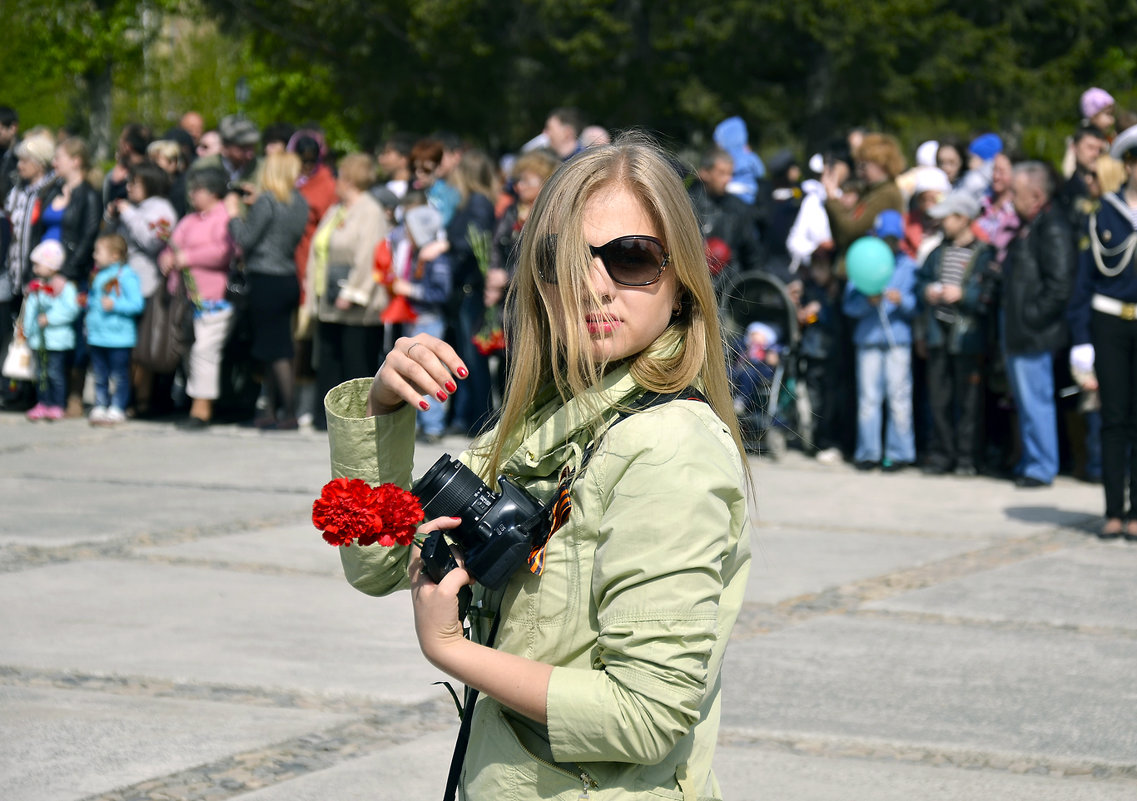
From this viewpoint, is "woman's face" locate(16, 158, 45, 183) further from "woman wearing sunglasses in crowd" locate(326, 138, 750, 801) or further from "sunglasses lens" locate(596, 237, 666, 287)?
"sunglasses lens" locate(596, 237, 666, 287)

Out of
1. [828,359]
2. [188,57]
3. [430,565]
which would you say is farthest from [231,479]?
[188,57]

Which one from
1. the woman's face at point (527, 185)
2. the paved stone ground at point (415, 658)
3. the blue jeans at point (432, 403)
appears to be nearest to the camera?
the paved stone ground at point (415, 658)

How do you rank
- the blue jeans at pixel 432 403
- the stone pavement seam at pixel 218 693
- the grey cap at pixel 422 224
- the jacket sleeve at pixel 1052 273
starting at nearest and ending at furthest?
1. the stone pavement seam at pixel 218 693
2. the jacket sleeve at pixel 1052 273
3. the blue jeans at pixel 432 403
4. the grey cap at pixel 422 224

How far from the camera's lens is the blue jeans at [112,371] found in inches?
489

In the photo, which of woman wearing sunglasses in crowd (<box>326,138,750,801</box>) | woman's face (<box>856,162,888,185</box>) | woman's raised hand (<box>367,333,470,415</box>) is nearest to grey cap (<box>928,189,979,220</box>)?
woman's face (<box>856,162,888,185</box>)

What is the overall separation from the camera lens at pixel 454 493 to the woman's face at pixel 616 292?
9.9 inches

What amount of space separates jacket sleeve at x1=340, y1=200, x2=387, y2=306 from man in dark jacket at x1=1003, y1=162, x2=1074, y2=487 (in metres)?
4.60

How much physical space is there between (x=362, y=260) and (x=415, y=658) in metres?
6.45

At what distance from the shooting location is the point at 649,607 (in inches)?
79.8

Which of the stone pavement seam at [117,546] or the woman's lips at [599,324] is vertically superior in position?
the woman's lips at [599,324]

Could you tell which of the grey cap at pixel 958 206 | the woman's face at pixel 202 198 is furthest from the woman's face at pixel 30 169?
the grey cap at pixel 958 206

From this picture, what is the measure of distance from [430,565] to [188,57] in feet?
164

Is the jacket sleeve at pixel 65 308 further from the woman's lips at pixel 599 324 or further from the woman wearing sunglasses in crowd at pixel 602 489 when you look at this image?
the woman's lips at pixel 599 324

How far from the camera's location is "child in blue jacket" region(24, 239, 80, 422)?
12477mm
